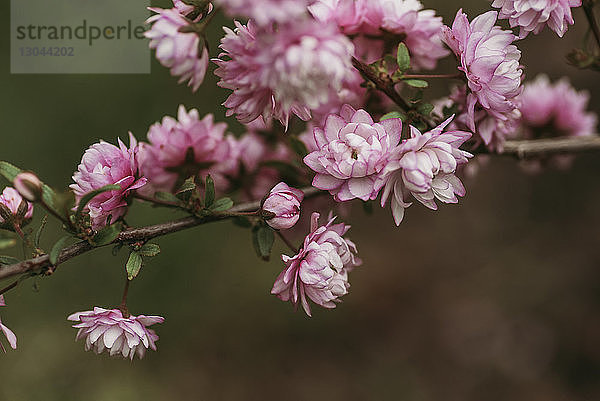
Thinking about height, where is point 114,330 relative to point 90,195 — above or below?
below

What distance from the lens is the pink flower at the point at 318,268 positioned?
759 millimetres

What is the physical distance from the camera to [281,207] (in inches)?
31.3

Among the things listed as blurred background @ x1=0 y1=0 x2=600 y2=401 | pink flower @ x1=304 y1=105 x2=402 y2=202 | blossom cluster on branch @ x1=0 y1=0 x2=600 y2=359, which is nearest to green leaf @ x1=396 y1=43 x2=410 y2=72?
blossom cluster on branch @ x1=0 y1=0 x2=600 y2=359

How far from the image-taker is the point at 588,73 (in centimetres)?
218

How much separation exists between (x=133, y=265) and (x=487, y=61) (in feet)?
1.79

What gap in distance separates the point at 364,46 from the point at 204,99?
1272mm

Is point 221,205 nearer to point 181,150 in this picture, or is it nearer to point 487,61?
point 181,150

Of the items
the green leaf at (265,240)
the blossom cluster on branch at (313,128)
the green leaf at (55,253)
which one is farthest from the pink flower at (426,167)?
the green leaf at (55,253)

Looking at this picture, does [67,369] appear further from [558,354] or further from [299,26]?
[558,354]

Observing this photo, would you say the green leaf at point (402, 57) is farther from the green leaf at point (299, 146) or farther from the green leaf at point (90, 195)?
the green leaf at point (90, 195)

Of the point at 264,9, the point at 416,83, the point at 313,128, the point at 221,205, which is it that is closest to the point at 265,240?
the point at 221,205

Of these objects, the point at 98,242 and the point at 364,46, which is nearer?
the point at 98,242

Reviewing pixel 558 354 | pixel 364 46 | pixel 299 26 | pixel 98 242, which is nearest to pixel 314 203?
pixel 364 46

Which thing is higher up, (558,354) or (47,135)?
(47,135)
